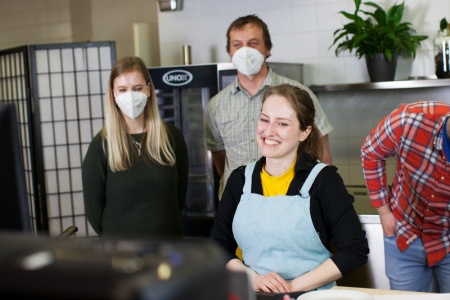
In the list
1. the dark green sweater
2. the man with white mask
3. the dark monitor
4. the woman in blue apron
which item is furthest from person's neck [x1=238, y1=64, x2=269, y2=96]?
the dark monitor

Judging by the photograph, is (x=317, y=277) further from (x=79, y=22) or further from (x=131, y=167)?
(x=79, y=22)

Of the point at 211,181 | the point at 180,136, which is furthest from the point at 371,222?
the point at 211,181

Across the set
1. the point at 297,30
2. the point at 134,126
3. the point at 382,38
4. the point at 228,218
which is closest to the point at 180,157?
the point at 134,126

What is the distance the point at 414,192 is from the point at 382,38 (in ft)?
5.89

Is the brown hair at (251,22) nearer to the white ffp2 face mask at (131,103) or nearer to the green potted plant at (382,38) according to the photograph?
the white ffp2 face mask at (131,103)

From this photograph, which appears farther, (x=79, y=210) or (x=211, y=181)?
(x=79, y=210)

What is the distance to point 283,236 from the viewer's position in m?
1.85

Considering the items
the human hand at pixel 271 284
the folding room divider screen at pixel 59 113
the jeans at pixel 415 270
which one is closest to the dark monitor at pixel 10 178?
the human hand at pixel 271 284

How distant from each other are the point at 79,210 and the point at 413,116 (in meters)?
2.70

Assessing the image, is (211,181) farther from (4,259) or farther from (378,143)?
(4,259)

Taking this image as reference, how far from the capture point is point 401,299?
153 centimetres

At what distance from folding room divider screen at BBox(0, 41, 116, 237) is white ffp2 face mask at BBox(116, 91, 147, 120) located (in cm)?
153

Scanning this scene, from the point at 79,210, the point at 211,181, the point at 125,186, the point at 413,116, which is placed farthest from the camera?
the point at 79,210

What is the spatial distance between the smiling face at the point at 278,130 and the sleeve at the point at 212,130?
2.91 feet
